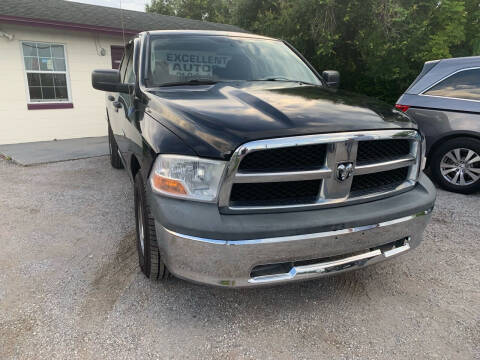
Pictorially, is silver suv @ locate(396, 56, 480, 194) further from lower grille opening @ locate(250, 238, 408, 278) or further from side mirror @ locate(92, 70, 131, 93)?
side mirror @ locate(92, 70, 131, 93)

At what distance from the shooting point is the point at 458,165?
508 cm

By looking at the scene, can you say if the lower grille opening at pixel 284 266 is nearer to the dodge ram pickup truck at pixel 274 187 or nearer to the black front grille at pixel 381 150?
the dodge ram pickup truck at pixel 274 187

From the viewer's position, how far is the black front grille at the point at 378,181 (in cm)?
236

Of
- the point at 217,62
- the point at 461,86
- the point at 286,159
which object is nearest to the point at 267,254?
the point at 286,159

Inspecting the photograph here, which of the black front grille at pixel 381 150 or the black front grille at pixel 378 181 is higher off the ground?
the black front grille at pixel 381 150

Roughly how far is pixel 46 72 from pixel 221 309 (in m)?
8.90

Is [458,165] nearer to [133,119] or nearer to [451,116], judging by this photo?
[451,116]

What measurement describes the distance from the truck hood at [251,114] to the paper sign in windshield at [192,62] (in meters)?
0.36

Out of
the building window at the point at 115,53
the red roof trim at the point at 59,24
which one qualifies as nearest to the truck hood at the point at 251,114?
the red roof trim at the point at 59,24

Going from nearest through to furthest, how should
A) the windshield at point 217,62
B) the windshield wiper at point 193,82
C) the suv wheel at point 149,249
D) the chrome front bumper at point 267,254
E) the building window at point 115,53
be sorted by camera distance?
1. the chrome front bumper at point 267,254
2. the suv wheel at point 149,249
3. the windshield wiper at point 193,82
4. the windshield at point 217,62
5. the building window at point 115,53

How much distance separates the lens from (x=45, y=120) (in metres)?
9.35

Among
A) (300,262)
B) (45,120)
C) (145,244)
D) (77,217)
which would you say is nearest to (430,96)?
(300,262)

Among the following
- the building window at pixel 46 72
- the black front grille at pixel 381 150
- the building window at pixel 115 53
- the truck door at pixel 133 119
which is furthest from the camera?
the building window at pixel 115 53

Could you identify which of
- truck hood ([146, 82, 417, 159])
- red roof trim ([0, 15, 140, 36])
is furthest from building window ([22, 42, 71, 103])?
truck hood ([146, 82, 417, 159])
